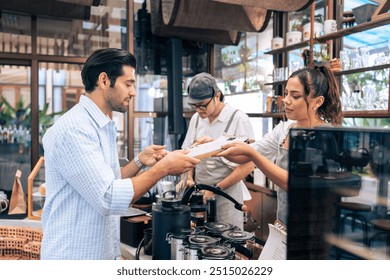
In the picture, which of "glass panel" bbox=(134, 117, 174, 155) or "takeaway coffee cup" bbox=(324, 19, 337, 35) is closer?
"takeaway coffee cup" bbox=(324, 19, 337, 35)

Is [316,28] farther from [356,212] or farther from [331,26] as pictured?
[356,212]

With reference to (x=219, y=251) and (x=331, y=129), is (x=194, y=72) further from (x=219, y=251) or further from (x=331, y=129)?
(x=331, y=129)

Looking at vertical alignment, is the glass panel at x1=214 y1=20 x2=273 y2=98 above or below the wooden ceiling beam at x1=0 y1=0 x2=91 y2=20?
below

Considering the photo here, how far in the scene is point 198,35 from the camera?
2990mm

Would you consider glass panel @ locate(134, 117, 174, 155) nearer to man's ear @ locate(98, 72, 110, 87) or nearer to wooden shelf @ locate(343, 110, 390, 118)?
wooden shelf @ locate(343, 110, 390, 118)

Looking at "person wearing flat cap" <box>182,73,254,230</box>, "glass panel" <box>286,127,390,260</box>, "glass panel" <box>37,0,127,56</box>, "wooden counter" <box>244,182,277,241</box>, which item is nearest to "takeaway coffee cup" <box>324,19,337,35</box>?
"person wearing flat cap" <box>182,73,254,230</box>

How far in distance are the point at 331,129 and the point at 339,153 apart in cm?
3

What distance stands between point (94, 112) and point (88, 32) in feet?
8.04

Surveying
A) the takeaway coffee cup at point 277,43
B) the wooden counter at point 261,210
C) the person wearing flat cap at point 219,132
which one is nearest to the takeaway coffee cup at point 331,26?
the takeaway coffee cup at point 277,43

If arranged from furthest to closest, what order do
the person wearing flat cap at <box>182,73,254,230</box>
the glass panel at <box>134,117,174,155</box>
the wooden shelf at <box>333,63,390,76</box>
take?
1. the glass panel at <box>134,117,174,155</box>
2. the wooden shelf at <box>333,63,390,76</box>
3. the person wearing flat cap at <box>182,73,254,230</box>

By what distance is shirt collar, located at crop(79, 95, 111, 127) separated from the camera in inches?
38.4

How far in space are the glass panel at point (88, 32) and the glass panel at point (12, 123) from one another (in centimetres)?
42

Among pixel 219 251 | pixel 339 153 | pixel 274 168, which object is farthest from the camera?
pixel 274 168
